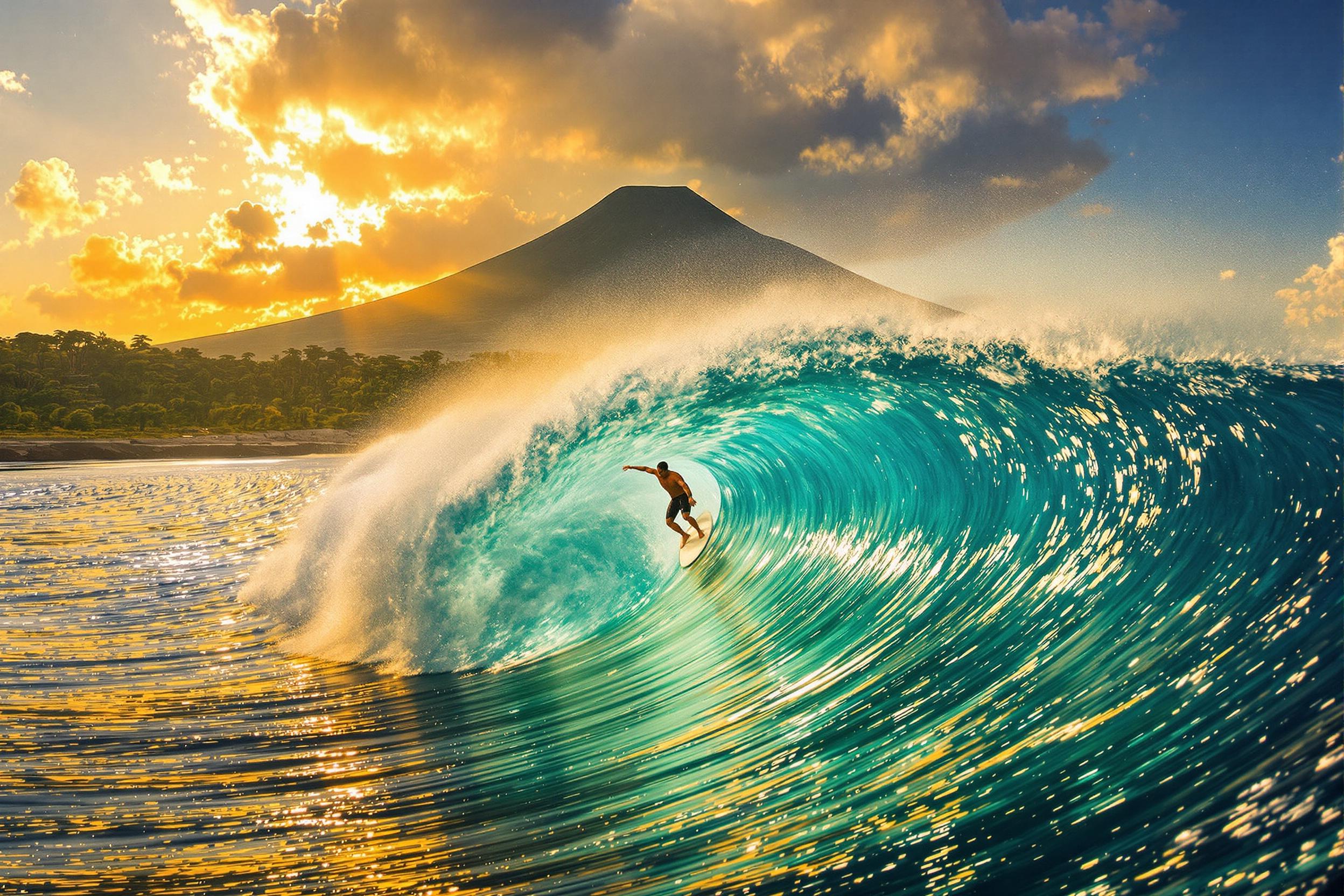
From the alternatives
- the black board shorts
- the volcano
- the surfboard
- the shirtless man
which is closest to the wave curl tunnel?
the surfboard

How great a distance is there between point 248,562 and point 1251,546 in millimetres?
12181

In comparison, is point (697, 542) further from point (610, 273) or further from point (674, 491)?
point (610, 273)

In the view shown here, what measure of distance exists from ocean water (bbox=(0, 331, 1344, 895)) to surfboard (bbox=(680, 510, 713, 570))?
22cm

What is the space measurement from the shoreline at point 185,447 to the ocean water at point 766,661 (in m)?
51.4

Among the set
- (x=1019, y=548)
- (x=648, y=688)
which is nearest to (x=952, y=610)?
(x=1019, y=548)

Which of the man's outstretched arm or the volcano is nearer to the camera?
the man's outstretched arm

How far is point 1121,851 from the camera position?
269 centimetres

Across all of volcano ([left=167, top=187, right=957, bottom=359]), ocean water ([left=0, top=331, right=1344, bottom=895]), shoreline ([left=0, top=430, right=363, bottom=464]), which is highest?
volcano ([left=167, top=187, right=957, bottom=359])

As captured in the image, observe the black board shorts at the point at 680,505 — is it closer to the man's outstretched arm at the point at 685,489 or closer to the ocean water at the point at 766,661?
the man's outstretched arm at the point at 685,489

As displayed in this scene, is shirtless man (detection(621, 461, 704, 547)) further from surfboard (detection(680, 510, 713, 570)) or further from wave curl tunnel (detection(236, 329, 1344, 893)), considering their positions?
wave curl tunnel (detection(236, 329, 1344, 893))

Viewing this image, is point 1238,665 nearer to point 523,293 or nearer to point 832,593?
point 832,593

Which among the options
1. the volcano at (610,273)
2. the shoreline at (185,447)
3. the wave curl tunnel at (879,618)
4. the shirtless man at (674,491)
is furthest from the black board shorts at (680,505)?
the volcano at (610,273)

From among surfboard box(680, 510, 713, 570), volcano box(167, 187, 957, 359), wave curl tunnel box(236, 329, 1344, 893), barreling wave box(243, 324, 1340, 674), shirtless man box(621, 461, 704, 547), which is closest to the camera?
wave curl tunnel box(236, 329, 1344, 893)

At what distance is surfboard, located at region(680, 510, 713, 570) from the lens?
9180 millimetres
